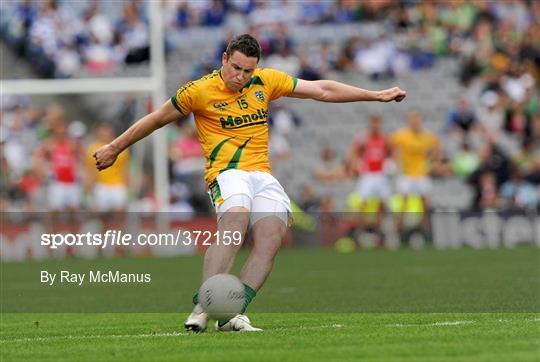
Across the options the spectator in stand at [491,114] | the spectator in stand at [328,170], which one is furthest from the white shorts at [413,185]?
the spectator in stand at [491,114]

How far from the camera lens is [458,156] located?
1134 inches

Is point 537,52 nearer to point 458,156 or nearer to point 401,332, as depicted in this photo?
point 458,156

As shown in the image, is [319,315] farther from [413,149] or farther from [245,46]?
[413,149]

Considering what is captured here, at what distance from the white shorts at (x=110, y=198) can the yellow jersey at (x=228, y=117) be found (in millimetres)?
15921

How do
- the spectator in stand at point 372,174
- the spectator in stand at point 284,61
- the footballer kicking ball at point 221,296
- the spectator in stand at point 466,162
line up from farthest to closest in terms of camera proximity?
the spectator in stand at point 284,61 → the spectator in stand at point 466,162 → the spectator in stand at point 372,174 → the footballer kicking ball at point 221,296

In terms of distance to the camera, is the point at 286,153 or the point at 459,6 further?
the point at 459,6

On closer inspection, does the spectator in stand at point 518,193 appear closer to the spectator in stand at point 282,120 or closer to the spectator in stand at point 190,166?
the spectator in stand at point 282,120

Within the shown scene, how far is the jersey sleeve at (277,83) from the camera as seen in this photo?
10.9 meters

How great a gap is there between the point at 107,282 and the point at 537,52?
1497cm

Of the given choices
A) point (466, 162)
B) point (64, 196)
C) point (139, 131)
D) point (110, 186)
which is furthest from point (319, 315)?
point (466, 162)

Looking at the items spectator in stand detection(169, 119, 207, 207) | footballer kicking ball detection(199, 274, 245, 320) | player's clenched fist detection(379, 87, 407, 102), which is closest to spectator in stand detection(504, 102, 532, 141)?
spectator in stand detection(169, 119, 207, 207)

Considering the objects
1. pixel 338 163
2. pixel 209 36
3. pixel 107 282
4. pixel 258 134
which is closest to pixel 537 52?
pixel 338 163

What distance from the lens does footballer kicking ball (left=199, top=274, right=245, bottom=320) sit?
33.1ft

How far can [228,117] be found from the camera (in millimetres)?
10781
